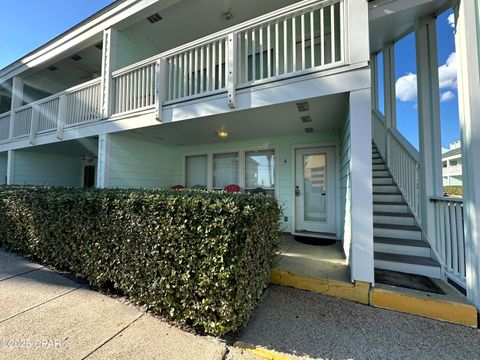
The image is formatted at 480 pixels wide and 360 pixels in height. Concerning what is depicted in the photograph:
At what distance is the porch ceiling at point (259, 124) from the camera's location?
12.2ft

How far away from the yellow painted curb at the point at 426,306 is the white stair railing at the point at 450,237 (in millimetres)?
Answer: 499

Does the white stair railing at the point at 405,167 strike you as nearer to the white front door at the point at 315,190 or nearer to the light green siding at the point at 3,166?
the white front door at the point at 315,190

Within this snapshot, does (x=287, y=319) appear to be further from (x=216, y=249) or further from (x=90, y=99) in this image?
(x=90, y=99)

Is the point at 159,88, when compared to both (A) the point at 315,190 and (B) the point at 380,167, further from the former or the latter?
(B) the point at 380,167

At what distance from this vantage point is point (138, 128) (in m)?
4.85

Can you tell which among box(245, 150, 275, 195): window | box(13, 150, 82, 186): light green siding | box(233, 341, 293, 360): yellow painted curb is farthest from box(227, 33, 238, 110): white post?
box(13, 150, 82, 186): light green siding

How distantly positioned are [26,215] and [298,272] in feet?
16.7

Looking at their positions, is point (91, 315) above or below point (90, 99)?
below

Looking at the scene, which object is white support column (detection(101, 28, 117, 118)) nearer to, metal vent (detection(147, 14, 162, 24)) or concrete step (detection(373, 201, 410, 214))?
metal vent (detection(147, 14, 162, 24))

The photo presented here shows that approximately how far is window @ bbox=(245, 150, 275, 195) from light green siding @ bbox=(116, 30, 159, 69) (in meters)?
3.92

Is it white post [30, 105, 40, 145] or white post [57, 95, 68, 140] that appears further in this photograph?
white post [30, 105, 40, 145]

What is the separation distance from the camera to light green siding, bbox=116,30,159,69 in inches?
219

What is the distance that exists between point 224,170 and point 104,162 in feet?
9.97

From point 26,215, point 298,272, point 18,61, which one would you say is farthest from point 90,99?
point 298,272
